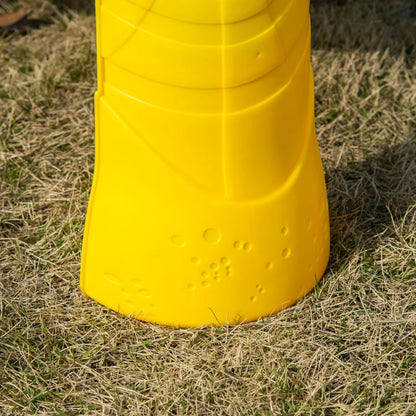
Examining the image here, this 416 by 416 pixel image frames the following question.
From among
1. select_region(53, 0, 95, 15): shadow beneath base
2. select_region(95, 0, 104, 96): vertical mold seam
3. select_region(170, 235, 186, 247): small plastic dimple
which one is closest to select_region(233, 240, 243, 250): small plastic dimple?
select_region(170, 235, 186, 247): small plastic dimple

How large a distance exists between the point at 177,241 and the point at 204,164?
218mm

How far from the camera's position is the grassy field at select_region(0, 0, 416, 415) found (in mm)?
1811

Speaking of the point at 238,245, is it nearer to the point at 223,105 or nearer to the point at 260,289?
the point at 260,289

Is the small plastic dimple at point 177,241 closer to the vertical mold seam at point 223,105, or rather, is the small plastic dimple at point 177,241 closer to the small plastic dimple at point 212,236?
the small plastic dimple at point 212,236

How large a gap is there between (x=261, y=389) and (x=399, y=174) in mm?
1039

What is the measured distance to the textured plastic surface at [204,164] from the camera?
1592 mm

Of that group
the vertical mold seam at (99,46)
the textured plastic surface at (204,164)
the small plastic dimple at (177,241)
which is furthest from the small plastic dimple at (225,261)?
the vertical mold seam at (99,46)

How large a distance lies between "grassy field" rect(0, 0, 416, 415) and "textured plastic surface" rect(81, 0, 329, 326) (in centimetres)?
9

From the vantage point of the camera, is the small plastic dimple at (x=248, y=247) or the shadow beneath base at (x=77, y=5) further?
the shadow beneath base at (x=77, y=5)

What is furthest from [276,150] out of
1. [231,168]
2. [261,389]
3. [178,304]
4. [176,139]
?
[261,389]

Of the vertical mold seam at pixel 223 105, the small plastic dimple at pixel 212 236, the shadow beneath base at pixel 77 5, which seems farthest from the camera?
the shadow beneath base at pixel 77 5

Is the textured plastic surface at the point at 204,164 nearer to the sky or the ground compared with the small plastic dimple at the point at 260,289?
nearer to the sky

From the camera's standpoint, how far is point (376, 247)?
86.6 inches

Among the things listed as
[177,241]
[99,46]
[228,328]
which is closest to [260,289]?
[228,328]
